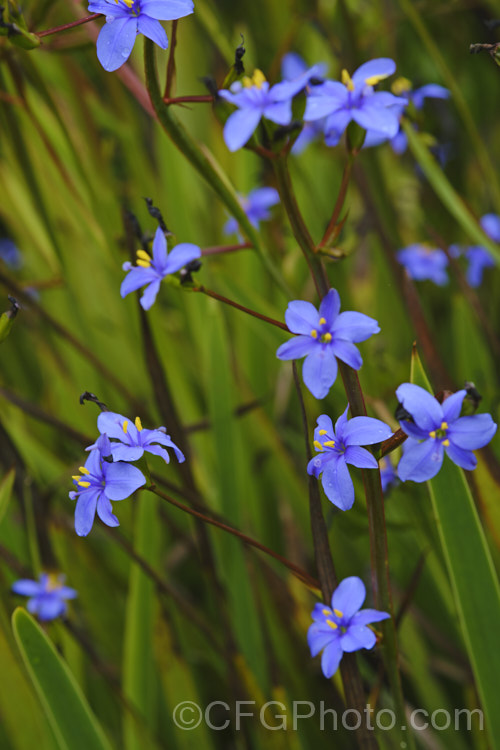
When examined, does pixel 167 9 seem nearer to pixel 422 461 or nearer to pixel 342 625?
pixel 422 461

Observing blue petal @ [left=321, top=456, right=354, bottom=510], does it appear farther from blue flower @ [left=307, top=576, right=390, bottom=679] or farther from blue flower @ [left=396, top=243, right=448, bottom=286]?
blue flower @ [left=396, top=243, right=448, bottom=286]

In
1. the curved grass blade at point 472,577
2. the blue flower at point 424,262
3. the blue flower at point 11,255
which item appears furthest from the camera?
the blue flower at point 11,255

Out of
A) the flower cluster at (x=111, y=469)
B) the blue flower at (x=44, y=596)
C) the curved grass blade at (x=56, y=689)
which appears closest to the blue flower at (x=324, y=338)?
the flower cluster at (x=111, y=469)

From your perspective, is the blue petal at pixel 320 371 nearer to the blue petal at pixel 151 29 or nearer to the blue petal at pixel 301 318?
the blue petal at pixel 301 318

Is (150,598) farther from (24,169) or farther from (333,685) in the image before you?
(24,169)

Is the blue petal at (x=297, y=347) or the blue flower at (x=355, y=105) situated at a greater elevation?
the blue flower at (x=355, y=105)

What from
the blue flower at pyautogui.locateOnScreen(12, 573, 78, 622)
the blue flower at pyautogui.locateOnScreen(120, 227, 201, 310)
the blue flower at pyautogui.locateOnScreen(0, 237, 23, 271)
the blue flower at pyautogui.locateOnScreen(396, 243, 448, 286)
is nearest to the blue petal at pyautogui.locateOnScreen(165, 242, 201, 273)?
the blue flower at pyautogui.locateOnScreen(120, 227, 201, 310)

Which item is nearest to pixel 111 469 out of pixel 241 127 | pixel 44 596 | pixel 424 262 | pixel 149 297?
pixel 149 297
